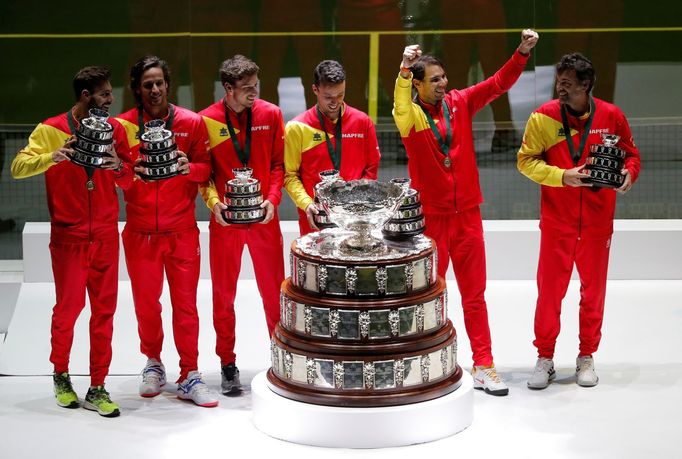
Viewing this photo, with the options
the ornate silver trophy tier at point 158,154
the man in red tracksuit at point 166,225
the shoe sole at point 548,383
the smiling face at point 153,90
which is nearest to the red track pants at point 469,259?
the shoe sole at point 548,383

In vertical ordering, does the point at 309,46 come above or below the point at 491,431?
above

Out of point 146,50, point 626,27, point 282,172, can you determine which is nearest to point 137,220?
point 282,172

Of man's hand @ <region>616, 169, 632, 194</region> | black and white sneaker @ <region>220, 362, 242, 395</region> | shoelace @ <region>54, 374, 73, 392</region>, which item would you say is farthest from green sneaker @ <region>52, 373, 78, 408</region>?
man's hand @ <region>616, 169, 632, 194</region>

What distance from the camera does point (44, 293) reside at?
8.05 meters

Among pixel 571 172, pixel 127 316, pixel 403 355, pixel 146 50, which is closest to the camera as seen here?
pixel 403 355

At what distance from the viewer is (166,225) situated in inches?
239

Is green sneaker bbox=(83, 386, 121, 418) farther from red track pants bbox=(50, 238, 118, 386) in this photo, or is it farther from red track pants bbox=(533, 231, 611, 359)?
red track pants bbox=(533, 231, 611, 359)

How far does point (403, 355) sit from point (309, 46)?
4560mm

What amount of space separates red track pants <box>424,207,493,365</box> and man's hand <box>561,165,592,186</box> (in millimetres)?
500

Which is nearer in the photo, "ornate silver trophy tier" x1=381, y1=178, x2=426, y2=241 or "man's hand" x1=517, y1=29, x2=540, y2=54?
"ornate silver trophy tier" x1=381, y1=178, x2=426, y2=241

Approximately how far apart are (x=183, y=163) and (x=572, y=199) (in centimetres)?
206

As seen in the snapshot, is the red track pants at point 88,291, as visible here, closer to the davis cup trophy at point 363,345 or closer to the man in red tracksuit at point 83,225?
the man in red tracksuit at point 83,225

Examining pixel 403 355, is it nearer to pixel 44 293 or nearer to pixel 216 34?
pixel 44 293

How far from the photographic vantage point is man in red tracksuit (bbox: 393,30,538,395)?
6.21 meters
